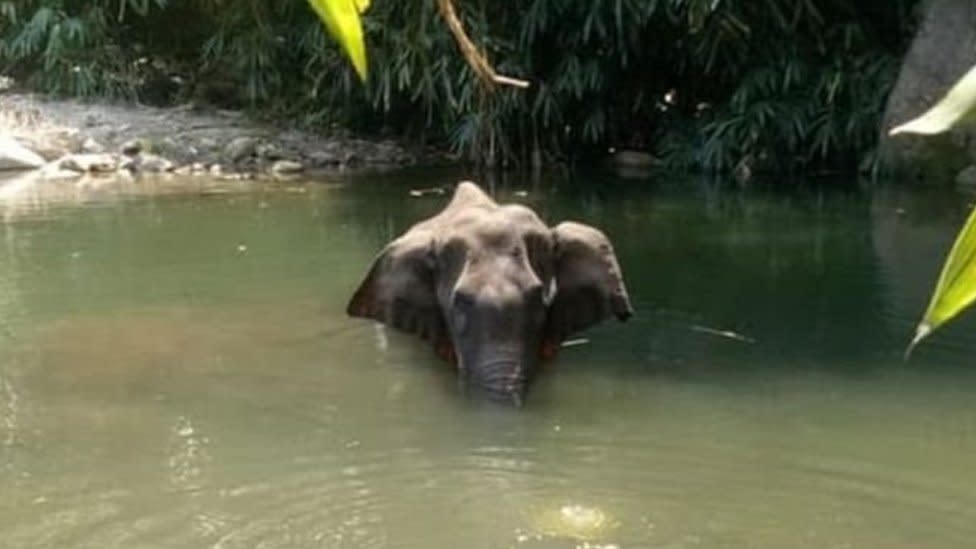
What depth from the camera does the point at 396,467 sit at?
14.6ft

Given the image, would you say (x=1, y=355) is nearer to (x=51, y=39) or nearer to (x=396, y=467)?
(x=396, y=467)

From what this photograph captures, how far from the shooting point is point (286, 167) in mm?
12336

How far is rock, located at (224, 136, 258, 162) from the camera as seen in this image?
12.7 metres

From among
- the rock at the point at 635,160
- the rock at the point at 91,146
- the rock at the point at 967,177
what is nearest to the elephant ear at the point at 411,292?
the rock at the point at 967,177

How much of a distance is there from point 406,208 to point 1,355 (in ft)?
13.9

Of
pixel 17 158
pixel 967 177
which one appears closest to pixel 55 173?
pixel 17 158

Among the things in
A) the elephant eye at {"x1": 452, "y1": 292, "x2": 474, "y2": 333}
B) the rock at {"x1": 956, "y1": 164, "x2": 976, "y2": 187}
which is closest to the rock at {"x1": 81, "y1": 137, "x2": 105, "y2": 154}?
the rock at {"x1": 956, "y1": 164, "x2": 976, "y2": 187}

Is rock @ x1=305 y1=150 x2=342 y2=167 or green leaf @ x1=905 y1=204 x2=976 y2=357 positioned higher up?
green leaf @ x1=905 y1=204 x2=976 y2=357

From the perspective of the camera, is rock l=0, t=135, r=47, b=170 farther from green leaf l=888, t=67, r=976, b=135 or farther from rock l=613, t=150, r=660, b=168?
green leaf l=888, t=67, r=976, b=135

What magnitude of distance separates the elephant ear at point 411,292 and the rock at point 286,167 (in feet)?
20.9

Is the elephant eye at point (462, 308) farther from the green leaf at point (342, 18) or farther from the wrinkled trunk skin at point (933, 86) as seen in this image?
the wrinkled trunk skin at point (933, 86)

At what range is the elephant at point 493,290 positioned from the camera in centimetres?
529

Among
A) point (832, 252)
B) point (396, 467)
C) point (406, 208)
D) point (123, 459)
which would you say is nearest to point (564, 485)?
point (396, 467)

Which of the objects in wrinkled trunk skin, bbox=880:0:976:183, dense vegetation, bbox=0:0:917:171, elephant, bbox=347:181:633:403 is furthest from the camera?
dense vegetation, bbox=0:0:917:171
